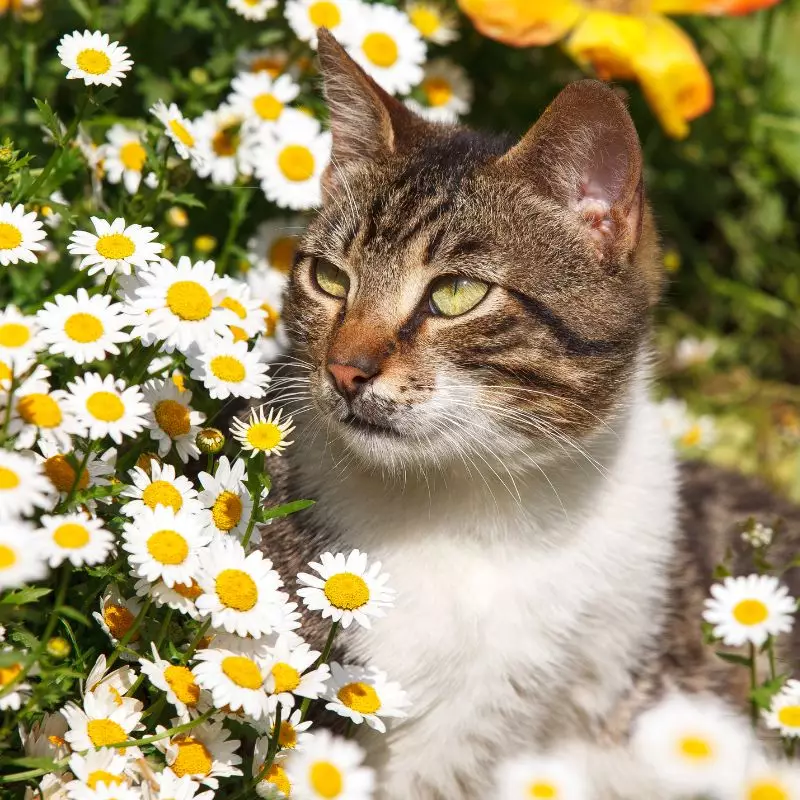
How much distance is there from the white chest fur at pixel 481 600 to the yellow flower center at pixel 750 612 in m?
0.37

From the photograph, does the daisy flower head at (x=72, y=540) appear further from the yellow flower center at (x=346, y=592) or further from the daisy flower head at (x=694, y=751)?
the daisy flower head at (x=694, y=751)

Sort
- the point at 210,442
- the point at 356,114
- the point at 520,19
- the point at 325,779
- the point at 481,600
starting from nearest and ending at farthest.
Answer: the point at 325,779, the point at 210,442, the point at 481,600, the point at 356,114, the point at 520,19

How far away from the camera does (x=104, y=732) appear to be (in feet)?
5.42

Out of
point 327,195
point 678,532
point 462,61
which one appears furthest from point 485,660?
point 462,61

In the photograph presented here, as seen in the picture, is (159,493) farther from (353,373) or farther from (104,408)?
(353,373)

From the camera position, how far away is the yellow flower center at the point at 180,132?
6.91 feet

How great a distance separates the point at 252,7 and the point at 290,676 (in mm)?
1652

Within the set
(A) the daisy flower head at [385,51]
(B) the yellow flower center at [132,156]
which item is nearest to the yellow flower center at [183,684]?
(B) the yellow flower center at [132,156]

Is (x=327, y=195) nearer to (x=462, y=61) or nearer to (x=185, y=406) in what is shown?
(x=185, y=406)

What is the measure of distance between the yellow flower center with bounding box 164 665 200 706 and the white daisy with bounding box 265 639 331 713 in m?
0.12

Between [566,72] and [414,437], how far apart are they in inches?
80.2

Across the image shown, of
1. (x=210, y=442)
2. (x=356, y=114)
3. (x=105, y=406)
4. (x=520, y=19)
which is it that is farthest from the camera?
(x=520, y=19)

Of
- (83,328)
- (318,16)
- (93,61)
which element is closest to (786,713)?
(83,328)

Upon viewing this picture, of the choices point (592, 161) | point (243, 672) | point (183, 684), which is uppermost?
point (592, 161)
